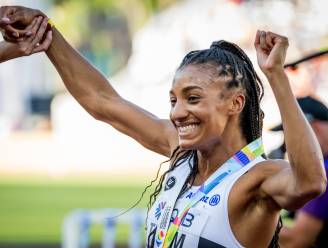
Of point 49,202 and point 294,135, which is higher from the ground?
point 294,135

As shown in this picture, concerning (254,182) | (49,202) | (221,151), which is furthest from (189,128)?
(49,202)

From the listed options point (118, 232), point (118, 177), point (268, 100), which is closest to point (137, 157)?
point (118, 177)

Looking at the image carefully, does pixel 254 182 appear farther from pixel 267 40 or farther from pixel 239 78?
pixel 267 40

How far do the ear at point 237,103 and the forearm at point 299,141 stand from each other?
1.47 feet

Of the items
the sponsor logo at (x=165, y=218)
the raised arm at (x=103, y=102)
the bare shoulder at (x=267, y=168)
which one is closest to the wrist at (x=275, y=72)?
the bare shoulder at (x=267, y=168)

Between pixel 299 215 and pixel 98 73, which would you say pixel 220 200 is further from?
pixel 299 215

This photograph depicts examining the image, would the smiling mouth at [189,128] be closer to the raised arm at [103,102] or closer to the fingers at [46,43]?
the raised arm at [103,102]

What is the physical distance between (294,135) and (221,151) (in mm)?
600

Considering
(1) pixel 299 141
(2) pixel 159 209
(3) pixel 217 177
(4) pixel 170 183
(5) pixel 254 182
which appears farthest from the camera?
(4) pixel 170 183

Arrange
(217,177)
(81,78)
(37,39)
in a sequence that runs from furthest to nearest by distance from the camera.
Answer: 1. (81,78)
2. (37,39)
3. (217,177)

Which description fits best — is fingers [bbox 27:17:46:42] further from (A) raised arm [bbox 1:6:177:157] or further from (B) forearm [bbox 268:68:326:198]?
(B) forearm [bbox 268:68:326:198]

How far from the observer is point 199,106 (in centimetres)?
441

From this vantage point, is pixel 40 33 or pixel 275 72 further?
pixel 40 33

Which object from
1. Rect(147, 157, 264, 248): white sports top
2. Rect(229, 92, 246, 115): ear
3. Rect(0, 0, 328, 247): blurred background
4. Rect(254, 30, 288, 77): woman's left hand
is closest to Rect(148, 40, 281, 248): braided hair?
Rect(229, 92, 246, 115): ear
